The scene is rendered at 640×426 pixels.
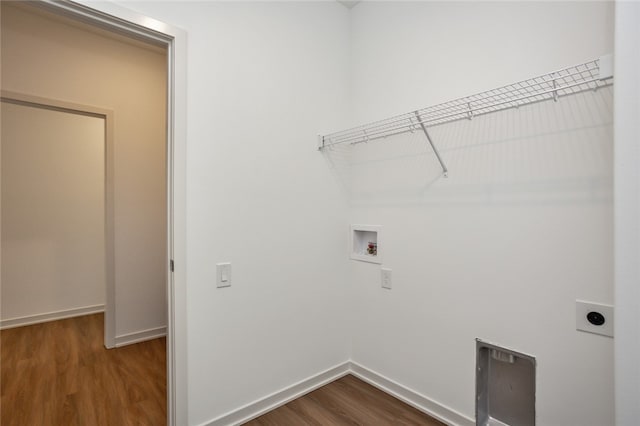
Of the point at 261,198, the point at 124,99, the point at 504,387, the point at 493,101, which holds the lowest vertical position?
the point at 504,387

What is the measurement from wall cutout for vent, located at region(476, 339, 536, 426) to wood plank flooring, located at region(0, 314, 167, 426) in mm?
1795

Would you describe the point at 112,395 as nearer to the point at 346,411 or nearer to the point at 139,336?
the point at 139,336

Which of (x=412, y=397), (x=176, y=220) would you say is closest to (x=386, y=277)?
(x=412, y=397)

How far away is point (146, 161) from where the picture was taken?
3.05m

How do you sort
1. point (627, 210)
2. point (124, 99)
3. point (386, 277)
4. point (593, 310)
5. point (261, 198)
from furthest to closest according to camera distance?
point (124, 99) → point (386, 277) → point (261, 198) → point (593, 310) → point (627, 210)

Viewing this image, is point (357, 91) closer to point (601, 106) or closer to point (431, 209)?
point (431, 209)

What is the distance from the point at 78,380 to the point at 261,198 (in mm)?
1927

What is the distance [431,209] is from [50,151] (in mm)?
4055

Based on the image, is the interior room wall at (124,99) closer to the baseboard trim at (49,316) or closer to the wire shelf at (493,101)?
the baseboard trim at (49,316)

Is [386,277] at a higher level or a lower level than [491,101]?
lower

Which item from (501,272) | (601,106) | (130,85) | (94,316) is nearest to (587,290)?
(501,272)

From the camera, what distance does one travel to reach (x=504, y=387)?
63.6 inches

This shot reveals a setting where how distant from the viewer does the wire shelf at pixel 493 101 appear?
1.21 metres

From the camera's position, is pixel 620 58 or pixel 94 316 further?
pixel 94 316
